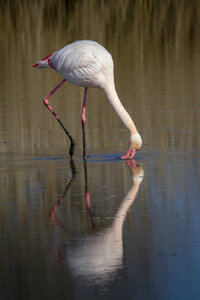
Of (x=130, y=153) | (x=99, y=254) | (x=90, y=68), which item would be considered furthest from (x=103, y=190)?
(x=90, y=68)

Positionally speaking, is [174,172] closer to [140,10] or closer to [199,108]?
[199,108]

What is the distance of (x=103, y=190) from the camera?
23.9 ft

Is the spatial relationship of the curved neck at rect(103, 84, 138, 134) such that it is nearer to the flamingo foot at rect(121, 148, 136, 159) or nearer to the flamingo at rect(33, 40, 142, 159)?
the flamingo at rect(33, 40, 142, 159)

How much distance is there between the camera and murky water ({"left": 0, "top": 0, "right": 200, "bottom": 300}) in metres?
4.99

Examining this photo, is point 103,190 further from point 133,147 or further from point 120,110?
point 120,110

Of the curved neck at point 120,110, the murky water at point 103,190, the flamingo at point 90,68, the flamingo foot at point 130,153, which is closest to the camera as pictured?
the murky water at point 103,190

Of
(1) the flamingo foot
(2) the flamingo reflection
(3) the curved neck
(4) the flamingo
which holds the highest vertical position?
(4) the flamingo

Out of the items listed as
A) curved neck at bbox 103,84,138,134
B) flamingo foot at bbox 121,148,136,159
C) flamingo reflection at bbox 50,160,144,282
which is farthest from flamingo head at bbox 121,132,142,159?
flamingo reflection at bbox 50,160,144,282

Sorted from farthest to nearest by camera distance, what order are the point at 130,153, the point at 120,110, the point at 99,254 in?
the point at 120,110
the point at 130,153
the point at 99,254

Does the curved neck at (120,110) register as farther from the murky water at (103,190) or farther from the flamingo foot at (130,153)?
the murky water at (103,190)

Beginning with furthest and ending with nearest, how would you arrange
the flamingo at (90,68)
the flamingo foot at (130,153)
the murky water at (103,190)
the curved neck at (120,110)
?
the flamingo at (90,68) < the curved neck at (120,110) < the flamingo foot at (130,153) < the murky water at (103,190)

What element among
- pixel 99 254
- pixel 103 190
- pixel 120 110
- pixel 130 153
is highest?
pixel 120 110

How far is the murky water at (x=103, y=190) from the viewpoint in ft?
16.4

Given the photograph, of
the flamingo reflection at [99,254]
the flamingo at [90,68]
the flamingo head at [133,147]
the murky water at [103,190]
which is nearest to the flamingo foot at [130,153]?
the flamingo head at [133,147]
